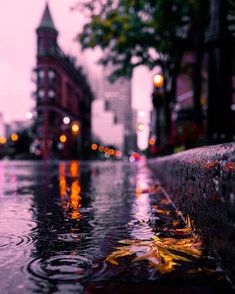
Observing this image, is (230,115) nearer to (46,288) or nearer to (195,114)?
(46,288)

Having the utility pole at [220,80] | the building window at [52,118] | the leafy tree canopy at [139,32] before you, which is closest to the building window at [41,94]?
the building window at [52,118]

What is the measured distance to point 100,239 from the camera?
349 cm

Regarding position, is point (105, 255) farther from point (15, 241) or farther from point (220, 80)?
point (220, 80)

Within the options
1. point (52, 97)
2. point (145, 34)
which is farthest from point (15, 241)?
point (52, 97)

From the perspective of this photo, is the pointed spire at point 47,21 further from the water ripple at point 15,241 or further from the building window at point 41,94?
the water ripple at point 15,241

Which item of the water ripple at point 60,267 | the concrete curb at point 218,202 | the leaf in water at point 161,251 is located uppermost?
the concrete curb at point 218,202

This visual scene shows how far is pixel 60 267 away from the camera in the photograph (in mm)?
2574

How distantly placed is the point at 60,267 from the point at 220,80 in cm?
574

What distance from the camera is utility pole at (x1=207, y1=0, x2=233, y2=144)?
7.55m

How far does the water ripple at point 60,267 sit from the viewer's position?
2.38 m

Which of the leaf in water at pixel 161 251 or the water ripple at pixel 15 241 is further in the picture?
the water ripple at pixel 15 241

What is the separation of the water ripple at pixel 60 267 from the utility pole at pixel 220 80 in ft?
16.8

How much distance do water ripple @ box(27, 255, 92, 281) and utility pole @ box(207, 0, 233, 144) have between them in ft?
16.8

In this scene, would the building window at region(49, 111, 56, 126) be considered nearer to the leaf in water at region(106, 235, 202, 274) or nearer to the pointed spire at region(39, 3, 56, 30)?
the pointed spire at region(39, 3, 56, 30)
